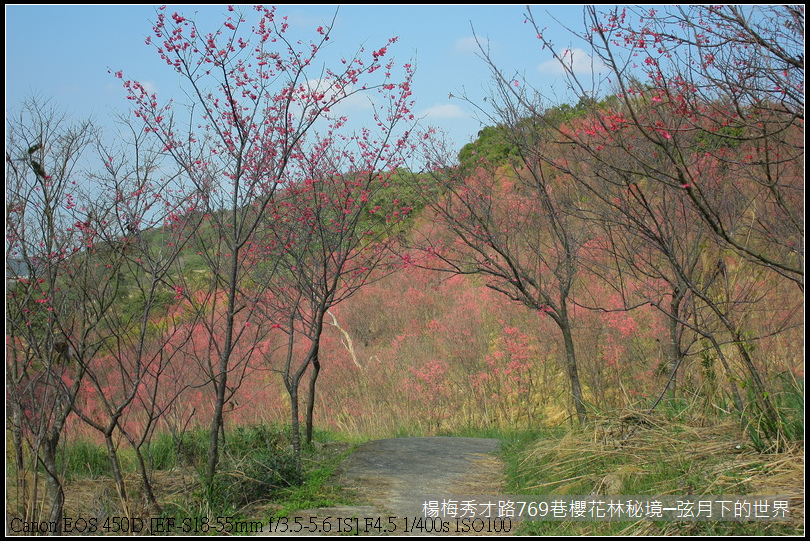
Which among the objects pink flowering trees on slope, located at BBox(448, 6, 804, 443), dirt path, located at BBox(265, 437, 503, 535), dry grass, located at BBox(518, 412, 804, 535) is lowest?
dirt path, located at BBox(265, 437, 503, 535)

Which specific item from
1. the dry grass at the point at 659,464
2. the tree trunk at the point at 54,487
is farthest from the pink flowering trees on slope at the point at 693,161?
the tree trunk at the point at 54,487

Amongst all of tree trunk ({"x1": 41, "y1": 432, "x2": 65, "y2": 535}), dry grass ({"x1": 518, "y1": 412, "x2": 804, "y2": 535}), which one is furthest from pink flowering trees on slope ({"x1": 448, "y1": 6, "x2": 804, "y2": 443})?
tree trunk ({"x1": 41, "y1": 432, "x2": 65, "y2": 535})

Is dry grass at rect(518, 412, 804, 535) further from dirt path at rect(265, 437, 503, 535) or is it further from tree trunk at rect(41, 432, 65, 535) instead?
tree trunk at rect(41, 432, 65, 535)

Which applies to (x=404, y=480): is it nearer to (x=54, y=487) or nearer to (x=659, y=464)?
(x=659, y=464)

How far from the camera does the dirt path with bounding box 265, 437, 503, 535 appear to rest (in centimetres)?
394

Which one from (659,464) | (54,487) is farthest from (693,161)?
(54,487)

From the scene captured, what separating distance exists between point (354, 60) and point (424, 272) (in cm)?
908

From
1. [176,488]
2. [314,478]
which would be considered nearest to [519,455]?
[314,478]

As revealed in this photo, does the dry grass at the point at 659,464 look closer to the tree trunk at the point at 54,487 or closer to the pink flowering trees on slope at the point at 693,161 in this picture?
the pink flowering trees on slope at the point at 693,161

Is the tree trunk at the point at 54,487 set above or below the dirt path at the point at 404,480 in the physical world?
above

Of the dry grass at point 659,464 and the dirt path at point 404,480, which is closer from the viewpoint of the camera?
the dry grass at point 659,464

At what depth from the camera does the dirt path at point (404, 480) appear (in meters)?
3.94

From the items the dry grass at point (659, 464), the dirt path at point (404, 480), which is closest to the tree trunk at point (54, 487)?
the dirt path at point (404, 480)

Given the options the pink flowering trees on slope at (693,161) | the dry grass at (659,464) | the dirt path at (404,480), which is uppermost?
the pink flowering trees on slope at (693,161)
